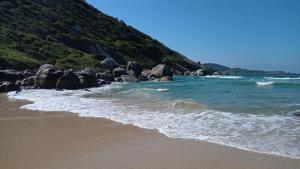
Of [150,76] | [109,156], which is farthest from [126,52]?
[109,156]

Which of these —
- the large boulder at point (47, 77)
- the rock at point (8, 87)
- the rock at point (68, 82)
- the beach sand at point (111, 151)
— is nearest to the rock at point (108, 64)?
the rock at point (68, 82)

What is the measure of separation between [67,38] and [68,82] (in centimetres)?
4976

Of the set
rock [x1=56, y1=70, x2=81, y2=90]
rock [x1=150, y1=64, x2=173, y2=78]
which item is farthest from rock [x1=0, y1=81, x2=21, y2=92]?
rock [x1=150, y1=64, x2=173, y2=78]

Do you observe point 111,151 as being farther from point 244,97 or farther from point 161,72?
point 161,72

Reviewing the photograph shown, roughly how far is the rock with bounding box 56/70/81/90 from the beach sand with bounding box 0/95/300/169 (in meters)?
23.4

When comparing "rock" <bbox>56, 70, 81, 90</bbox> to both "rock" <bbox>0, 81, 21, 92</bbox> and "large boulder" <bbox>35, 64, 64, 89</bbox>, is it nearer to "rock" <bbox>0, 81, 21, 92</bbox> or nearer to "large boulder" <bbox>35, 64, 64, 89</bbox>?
"large boulder" <bbox>35, 64, 64, 89</bbox>

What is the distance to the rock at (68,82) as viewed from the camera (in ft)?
124

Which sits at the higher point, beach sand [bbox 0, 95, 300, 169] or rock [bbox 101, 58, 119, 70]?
rock [bbox 101, 58, 119, 70]

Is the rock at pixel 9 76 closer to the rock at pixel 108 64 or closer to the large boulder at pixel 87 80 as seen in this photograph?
the large boulder at pixel 87 80

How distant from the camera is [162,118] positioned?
16250 mm

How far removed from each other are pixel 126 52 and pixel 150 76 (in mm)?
36703

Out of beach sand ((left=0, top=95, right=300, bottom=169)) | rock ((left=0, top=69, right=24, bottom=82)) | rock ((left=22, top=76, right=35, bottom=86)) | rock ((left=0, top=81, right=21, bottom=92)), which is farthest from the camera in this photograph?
rock ((left=22, top=76, right=35, bottom=86))

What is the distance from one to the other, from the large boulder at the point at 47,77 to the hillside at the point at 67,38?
1019cm

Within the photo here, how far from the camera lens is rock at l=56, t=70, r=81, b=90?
37.8m
